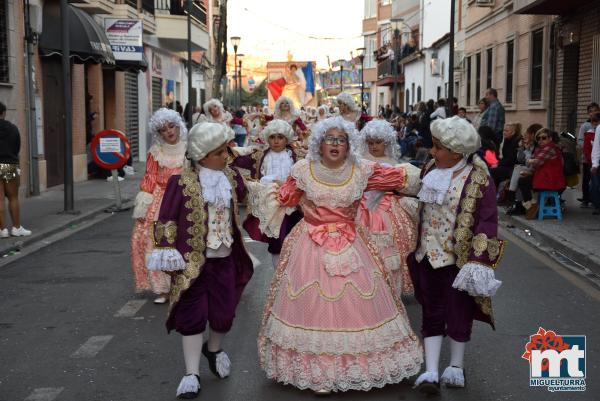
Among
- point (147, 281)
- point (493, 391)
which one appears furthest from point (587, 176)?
point (493, 391)

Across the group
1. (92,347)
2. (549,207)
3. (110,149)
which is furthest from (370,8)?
(92,347)

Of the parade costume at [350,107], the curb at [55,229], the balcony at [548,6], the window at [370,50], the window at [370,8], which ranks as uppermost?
the window at [370,8]

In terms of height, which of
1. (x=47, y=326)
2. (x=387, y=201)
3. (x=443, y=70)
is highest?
(x=443, y=70)

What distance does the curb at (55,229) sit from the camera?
11.0 m

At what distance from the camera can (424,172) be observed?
5410 mm

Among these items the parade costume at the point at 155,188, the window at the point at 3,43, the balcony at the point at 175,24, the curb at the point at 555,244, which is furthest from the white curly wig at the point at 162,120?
the balcony at the point at 175,24

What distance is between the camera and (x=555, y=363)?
5523 millimetres

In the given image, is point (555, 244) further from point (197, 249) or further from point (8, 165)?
point (8, 165)

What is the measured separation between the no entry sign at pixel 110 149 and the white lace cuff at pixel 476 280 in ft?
36.2

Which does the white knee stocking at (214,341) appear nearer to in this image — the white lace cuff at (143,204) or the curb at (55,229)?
the white lace cuff at (143,204)

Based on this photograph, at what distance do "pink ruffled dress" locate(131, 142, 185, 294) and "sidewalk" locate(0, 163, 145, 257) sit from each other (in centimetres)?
344

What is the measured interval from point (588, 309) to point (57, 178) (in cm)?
1493

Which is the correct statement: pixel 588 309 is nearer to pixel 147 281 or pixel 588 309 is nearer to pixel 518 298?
pixel 518 298

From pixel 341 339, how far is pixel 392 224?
269cm
